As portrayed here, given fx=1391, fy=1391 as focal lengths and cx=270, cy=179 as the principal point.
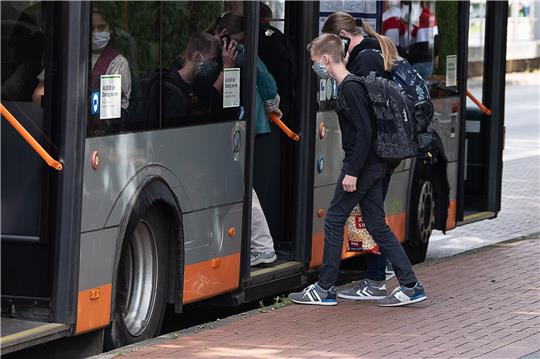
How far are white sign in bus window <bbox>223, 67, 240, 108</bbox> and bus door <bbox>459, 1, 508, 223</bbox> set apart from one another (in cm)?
439

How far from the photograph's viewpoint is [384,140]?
8773mm

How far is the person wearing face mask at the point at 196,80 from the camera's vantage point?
8039 millimetres

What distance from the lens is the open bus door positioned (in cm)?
697

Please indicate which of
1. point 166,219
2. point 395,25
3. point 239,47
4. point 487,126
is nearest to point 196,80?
point 239,47

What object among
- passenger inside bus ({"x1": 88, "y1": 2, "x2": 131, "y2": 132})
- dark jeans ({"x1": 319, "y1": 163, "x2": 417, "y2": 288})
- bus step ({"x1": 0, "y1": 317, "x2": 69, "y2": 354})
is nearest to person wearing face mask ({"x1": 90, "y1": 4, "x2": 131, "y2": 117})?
passenger inside bus ({"x1": 88, "y1": 2, "x2": 131, "y2": 132})

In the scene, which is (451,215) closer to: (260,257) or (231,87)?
(260,257)

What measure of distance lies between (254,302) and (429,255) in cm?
291

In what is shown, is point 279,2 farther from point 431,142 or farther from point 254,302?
point 254,302

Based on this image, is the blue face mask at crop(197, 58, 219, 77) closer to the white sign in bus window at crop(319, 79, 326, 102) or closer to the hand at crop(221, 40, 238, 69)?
the hand at crop(221, 40, 238, 69)

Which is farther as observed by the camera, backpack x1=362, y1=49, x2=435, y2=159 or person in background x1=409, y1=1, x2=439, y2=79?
person in background x1=409, y1=1, x2=439, y2=79

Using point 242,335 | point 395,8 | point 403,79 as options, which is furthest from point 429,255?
point 242,335

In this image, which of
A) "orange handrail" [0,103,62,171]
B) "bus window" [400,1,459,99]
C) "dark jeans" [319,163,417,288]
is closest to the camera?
"orange handrail" [0,103,62,171]

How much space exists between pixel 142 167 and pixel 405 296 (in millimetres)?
2286

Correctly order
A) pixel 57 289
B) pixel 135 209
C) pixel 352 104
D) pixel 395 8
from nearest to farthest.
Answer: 1. pixel 57 289
2. pixel 135 209
3. pixel 352 104
4. pixel 395 8
